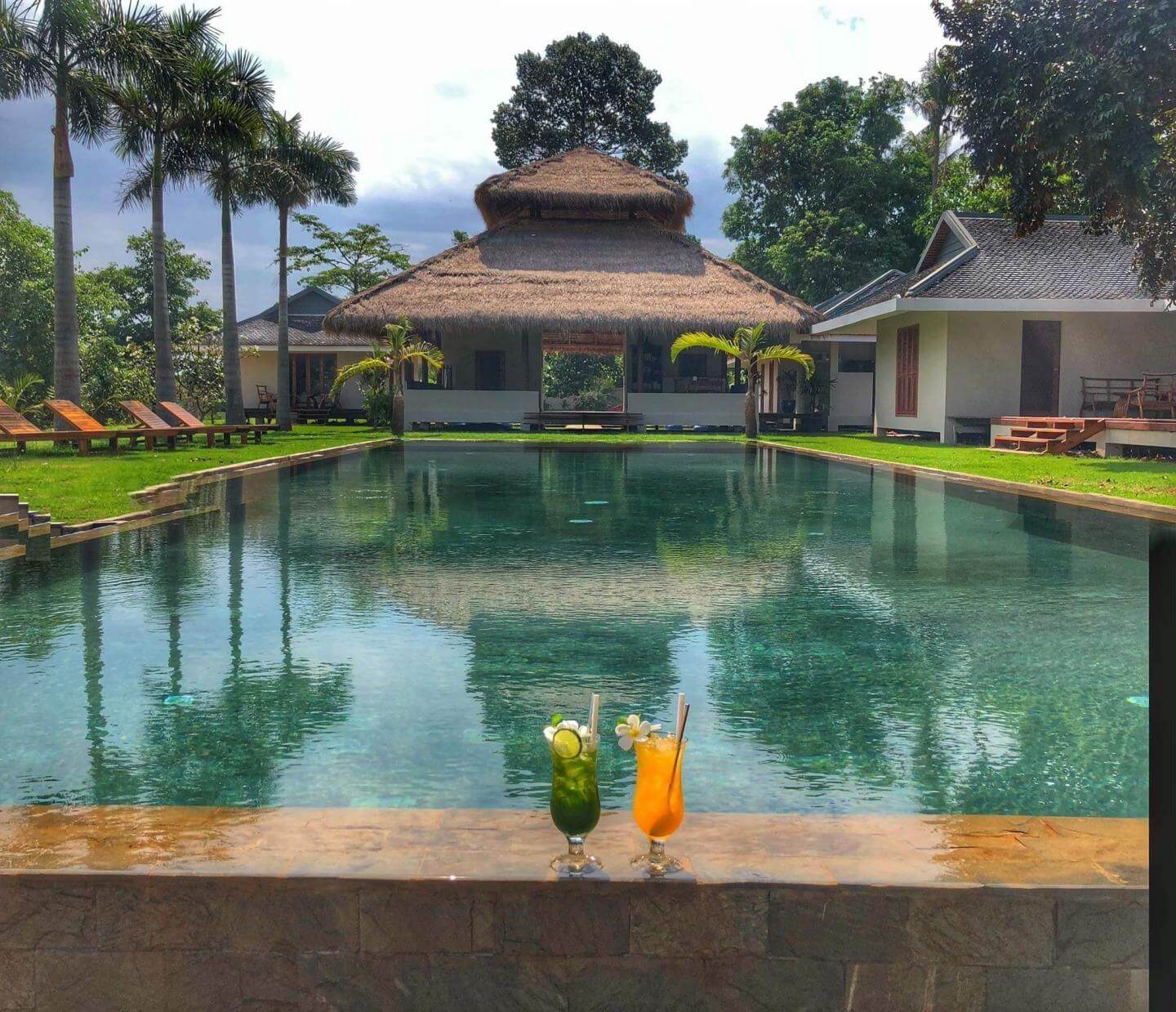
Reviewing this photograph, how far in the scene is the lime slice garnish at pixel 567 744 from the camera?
2.34 m

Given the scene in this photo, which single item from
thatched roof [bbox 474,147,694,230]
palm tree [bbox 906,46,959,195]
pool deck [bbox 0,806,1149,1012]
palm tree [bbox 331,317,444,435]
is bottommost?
pool deck [bbox 0,806,1149,1012]

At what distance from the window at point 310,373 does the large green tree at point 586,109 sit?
12.2 meters

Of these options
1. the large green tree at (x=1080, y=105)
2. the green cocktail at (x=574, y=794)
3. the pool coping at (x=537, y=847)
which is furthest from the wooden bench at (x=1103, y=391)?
the green cocktail at (x=574, y=794)

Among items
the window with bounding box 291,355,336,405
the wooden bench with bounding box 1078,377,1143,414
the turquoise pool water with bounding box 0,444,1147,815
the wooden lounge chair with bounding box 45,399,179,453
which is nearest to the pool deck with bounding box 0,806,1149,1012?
the turquoise pool water with bounding box 0,444,1147,815

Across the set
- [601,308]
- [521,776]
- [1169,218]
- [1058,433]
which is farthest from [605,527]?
[601,308]

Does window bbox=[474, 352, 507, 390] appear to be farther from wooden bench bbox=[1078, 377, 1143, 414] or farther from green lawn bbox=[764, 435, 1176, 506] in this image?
wooden bench bbox=[1078, 377, 1143, 414]

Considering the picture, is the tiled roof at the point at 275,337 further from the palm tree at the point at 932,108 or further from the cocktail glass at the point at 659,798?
the cocktail glass at the point at 659,798

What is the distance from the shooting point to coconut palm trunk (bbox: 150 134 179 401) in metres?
20.6

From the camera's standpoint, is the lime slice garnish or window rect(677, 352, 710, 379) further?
window rect(677, 352, 710, 379)

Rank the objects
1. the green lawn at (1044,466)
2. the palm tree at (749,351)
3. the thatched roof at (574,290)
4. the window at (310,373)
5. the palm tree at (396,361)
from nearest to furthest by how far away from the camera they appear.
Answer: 1. the green lawn at (1044,466)
2. the palm tree at (749,351)
3. the palm tree at (396,361)
4. the thatched roof at (574,290)
5. the window at (310,373)

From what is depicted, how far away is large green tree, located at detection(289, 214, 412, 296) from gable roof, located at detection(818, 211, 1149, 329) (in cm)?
1963

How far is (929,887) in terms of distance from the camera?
2217 millimetres

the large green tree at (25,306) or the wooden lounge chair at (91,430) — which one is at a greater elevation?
the large green tree at (25,306)

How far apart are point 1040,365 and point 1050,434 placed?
11.5 ft
